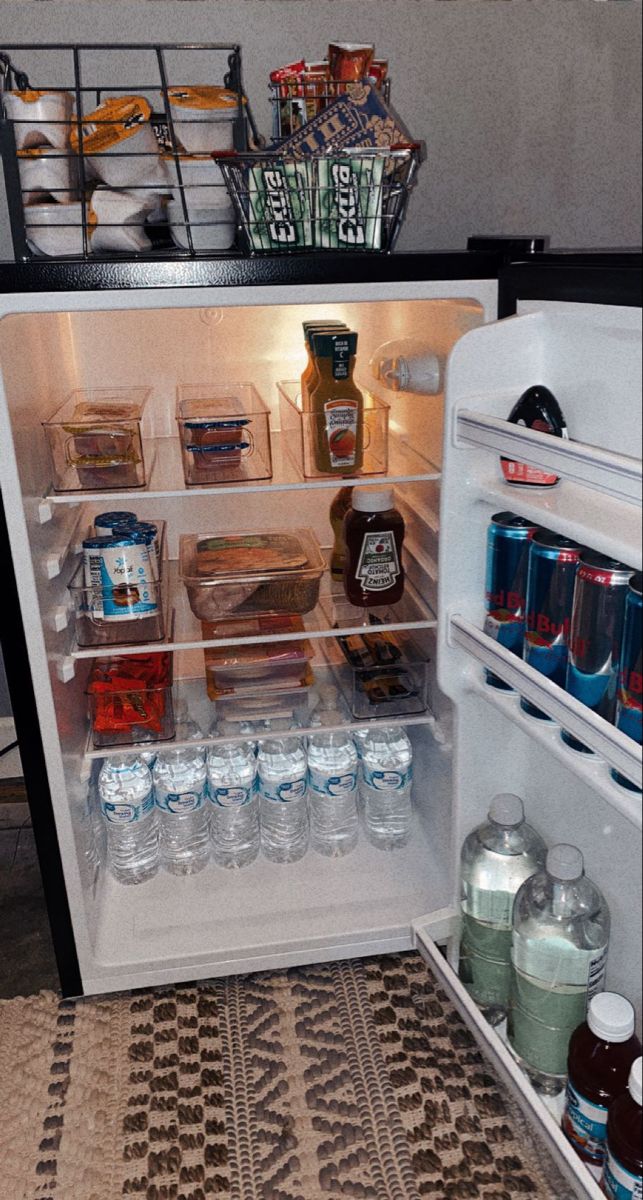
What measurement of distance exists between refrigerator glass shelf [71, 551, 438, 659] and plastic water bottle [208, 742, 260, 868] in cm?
29

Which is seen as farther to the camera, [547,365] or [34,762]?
[34,762]

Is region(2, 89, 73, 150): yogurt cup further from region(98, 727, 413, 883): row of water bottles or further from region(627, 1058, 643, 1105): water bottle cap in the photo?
region(627, 1058, 643, 1105): water bottle cap

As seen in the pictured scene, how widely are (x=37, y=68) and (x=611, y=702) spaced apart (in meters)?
1.57

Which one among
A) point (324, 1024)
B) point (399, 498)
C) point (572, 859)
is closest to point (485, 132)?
point (399, 498)

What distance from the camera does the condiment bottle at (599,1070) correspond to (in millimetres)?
1138

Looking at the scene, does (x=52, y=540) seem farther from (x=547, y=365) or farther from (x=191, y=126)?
(x=547, y=365)

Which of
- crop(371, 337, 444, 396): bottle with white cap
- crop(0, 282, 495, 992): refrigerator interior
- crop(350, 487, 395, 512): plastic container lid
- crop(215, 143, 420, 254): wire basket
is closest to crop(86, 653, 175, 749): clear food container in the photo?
crop(0, 282, 495, 992): refrigerator interior

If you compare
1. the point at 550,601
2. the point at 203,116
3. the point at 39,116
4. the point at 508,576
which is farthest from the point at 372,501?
the point at 39,116

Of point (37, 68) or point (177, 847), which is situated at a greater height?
point (37, 68)

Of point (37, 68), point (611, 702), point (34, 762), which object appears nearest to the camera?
point (611, 702)

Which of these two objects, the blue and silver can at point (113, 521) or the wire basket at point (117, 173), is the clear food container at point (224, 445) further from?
the wire basket at point (117, 173)

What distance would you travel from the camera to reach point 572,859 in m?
1.23

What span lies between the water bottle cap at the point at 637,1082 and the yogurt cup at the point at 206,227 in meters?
1.25

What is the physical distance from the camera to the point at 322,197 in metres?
1.31
